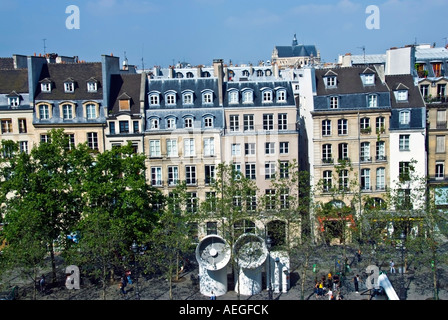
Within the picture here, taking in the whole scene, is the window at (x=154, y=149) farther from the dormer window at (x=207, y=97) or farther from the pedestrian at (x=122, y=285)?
the pedestrian at (x=122, y=285)

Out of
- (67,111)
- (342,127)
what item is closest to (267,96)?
(342,127)

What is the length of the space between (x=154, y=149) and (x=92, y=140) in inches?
211

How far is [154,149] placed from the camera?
141 feet

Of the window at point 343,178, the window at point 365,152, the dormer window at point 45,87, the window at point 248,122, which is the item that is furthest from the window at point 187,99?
the window at point 365,152

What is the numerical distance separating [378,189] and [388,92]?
8.20 metres

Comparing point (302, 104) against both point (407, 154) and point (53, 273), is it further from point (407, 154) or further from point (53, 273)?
point (53, 273)

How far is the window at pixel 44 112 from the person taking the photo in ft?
143

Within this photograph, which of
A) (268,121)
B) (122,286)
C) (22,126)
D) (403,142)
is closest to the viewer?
(122,286)

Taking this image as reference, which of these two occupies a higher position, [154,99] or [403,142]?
[154,99]

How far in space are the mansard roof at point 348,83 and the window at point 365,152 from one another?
454 cm

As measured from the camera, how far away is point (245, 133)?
42875 mm

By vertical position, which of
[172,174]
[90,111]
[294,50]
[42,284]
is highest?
[294,50]

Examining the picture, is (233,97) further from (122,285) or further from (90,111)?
(122,285)
